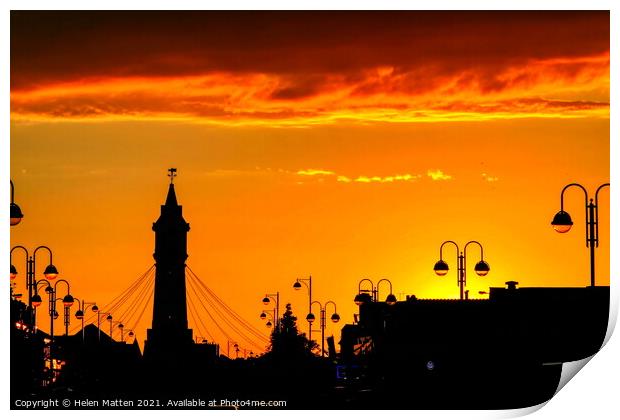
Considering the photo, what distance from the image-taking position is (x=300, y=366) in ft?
312

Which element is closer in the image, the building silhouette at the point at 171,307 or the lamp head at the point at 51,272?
the lamp head at the point at 51,272

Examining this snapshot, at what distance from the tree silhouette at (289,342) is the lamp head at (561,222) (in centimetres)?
7002

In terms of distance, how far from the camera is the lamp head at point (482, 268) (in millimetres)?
47050

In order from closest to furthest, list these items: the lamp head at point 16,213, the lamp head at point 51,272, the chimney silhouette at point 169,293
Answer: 1. the lamp head at point 16,213
2. the lamp head at point 51,272
3. the chimney silhouette at point 169,293

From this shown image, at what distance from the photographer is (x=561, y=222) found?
36.6m

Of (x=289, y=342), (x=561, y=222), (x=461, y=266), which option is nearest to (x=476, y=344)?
(x=461, y=266)

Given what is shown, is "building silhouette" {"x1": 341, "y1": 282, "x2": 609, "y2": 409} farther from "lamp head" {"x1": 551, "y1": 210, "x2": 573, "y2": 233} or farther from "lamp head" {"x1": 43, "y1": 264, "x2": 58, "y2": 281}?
"lamp head" {"x1": 43, "y1": 264, "x2": 58, "y2": 281}

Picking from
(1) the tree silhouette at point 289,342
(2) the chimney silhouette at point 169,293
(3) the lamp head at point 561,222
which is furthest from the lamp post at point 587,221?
(2) the chimney silhouette at point 169,293

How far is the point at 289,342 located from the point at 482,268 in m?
90.9

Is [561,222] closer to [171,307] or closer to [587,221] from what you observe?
[587,221]

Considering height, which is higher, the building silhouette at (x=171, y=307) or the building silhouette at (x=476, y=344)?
the building silhouette at (x=171, y=307)

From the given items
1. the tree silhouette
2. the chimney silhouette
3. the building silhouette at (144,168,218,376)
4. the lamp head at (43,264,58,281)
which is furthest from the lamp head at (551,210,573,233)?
the chimney silhouette

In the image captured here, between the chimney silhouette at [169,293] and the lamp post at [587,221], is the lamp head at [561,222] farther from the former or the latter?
the chimney silhouette at [169,293]
